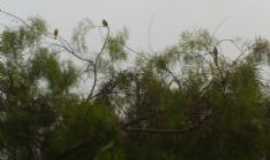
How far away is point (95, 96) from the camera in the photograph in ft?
4.58

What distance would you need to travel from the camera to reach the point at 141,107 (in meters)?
1.38

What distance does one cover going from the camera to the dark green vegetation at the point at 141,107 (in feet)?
4.02

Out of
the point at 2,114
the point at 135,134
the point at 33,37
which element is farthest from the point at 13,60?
the point at 135,134

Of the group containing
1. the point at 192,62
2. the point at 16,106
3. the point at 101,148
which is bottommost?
the point at 101,148

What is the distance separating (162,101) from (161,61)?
14 centimetres

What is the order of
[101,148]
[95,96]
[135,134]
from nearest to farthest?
[101,148] < [135,134] < [95,96]

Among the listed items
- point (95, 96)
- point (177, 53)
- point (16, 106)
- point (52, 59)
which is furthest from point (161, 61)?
point (16, 106)

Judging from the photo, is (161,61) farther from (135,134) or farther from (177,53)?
(135,134)

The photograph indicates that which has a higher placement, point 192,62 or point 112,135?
point 192,62

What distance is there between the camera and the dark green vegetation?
122 centimetres

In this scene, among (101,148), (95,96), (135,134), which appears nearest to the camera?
(101,148)

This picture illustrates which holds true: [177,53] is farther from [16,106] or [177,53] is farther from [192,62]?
[16,106]

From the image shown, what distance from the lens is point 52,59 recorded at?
1.43m

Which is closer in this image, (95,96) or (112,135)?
(112,135)
